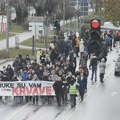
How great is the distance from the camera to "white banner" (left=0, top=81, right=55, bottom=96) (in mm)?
27188

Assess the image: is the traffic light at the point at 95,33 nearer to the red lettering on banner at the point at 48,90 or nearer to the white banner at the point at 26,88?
the red lettering on banner at the point at 48,90

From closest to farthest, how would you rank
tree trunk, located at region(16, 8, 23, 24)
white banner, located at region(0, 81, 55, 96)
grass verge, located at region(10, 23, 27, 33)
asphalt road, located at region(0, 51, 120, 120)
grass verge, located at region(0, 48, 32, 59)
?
asphalt road, located at region(0, 51, 120, 120)
white banner, located at region(0, 81, 55, 96)
grass verge, located at region(0, 48, 32, 59)
grass verge, located at region(10, 23, 27, 33)
tree trunk, located at region(16, 8, 23, 24)

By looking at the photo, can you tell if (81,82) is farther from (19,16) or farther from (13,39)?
(19,16)

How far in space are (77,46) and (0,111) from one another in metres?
19.0

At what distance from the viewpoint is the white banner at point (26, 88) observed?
27.2 metres

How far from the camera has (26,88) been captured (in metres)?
27.3

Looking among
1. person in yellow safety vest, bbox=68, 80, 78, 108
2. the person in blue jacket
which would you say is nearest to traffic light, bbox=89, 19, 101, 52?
person in yellow safety vest, bbox=68, 80, 78, 108

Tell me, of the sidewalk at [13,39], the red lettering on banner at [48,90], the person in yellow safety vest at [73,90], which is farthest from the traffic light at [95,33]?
the sidewalk at [13,39]

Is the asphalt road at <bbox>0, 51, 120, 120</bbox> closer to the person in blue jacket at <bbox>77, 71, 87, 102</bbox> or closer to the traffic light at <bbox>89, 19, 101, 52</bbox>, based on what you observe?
the person in blue jacket at <bbox>77, 71, 87, 102</bbox>

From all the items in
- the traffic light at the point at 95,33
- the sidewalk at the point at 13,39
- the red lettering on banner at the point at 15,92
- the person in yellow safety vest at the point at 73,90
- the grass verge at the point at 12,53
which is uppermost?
Result: the traffic light at the point at 95,33

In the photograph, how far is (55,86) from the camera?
26.1 meters

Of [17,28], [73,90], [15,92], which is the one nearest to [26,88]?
[15,92]

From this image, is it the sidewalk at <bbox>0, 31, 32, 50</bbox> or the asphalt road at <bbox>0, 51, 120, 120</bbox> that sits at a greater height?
the asphalt road at <bbox>0, 51, 120, 120</bbox>

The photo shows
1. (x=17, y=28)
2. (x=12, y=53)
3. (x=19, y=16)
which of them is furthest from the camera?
(x=19, y=16)
